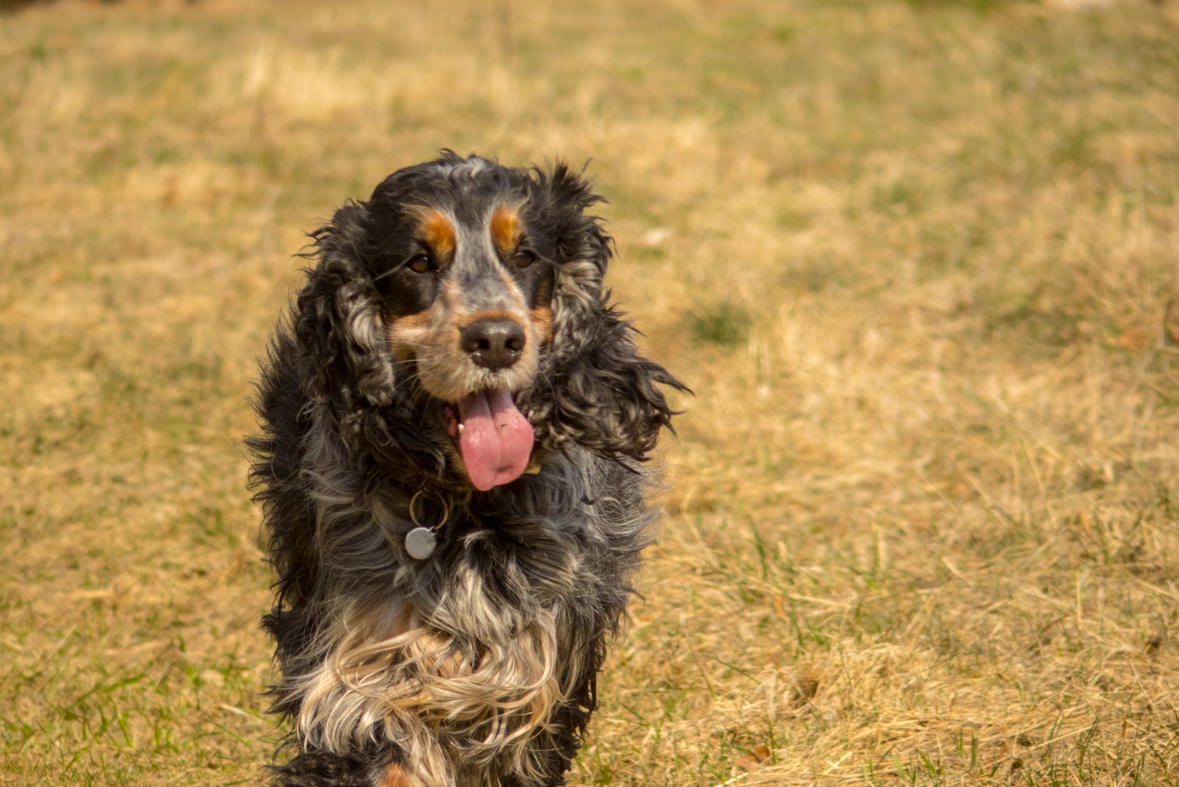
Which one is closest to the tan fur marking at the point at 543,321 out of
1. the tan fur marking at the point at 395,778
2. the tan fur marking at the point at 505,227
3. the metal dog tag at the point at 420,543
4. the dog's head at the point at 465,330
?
the dog's head at the point at 465,330

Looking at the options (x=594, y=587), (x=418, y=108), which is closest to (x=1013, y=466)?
(x=594, y=587)

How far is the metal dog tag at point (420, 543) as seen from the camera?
3.01m

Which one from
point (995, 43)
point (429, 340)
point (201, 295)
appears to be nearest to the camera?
point (429, 340)

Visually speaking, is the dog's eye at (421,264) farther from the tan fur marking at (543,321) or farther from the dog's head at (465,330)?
the tan fur marking at (543,321)

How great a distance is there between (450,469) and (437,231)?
58 centimetres

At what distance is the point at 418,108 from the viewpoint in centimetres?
1099

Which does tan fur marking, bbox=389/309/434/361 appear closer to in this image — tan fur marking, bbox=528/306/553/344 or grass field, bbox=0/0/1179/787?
tan fur marking, bbox=528/306/553/344

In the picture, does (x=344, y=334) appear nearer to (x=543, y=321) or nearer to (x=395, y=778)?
(x=543, y=321)

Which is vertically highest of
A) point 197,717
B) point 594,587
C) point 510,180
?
point 510,180

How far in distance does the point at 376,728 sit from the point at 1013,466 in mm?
3212

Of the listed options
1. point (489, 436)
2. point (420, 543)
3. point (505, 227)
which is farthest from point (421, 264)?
point (420, 543)

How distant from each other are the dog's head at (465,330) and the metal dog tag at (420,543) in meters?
0.19

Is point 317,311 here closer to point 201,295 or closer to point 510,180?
point 510,180

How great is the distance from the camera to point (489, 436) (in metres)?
2.93
